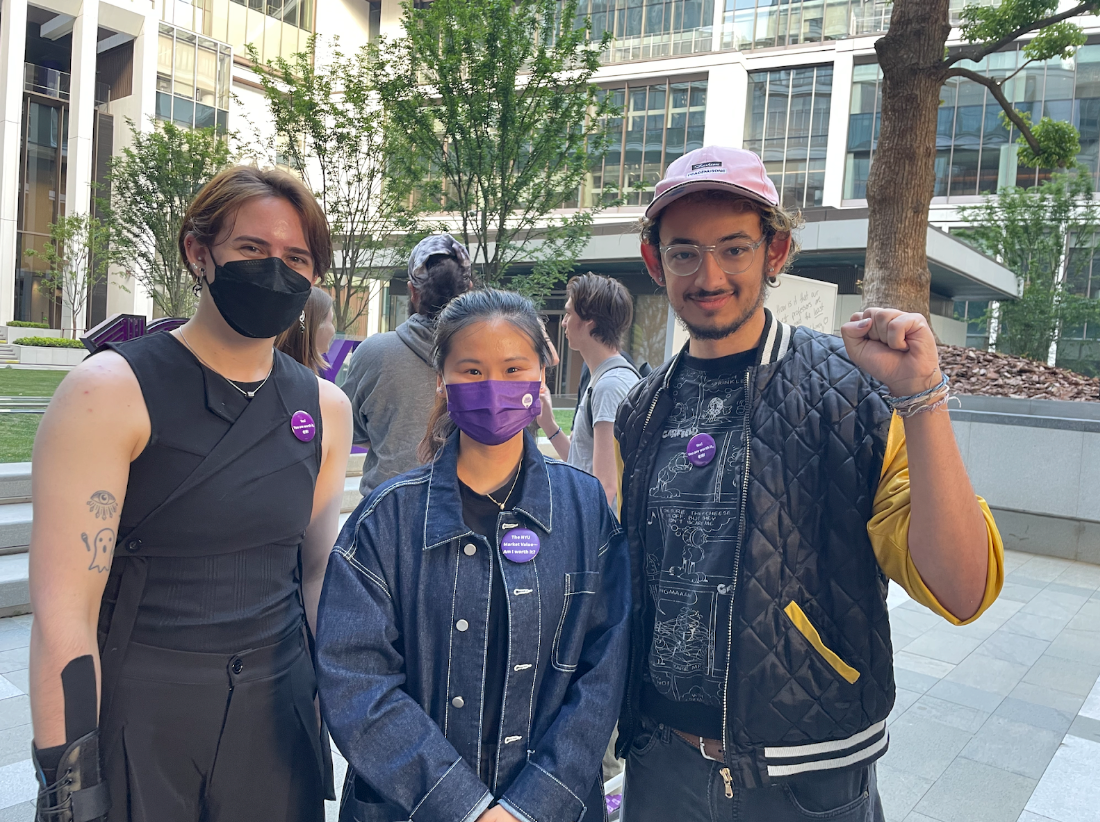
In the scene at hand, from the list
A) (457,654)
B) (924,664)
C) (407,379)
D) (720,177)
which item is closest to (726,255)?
(720,177)

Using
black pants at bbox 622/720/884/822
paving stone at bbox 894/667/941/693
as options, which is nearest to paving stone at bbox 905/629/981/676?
paving stone at bbox 894/667/941/693

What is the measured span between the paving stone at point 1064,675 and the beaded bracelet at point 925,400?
479 centimetres

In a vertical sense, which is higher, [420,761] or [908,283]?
[908,283]

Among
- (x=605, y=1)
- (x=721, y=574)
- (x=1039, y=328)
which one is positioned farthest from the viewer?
(x=605, y=1)

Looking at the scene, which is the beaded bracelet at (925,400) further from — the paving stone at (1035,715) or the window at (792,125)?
the window at (792,125)

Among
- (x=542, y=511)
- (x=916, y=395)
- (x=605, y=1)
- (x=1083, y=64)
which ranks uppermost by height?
(x=605, y=1)

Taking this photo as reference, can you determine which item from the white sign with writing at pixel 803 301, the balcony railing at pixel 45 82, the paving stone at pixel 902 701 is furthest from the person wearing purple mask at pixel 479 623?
the balcony railing at pixel 45 82

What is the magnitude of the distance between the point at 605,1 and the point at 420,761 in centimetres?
3982

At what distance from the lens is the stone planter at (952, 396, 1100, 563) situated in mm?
8570

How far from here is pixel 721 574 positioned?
5.61ft

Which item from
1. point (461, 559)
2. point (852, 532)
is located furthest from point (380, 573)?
point (852, 532)

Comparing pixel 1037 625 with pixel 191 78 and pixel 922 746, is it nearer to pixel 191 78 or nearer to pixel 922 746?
pixel 922 746

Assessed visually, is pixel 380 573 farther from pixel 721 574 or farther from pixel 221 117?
pixel 221 117

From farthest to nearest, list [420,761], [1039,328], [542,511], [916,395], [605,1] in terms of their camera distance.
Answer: [605,1] < [1039,328] < [542,511] < [420,761] < [916,395]
